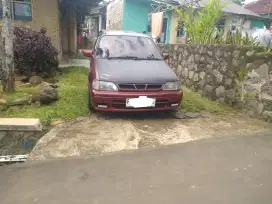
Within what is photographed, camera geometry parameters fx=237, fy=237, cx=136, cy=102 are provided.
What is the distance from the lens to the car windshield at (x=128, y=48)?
4.98 meters

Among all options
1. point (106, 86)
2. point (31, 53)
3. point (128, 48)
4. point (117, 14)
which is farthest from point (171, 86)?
point (117, 14)

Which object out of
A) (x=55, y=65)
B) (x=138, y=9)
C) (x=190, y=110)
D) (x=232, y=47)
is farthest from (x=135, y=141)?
(x=138, y=9)

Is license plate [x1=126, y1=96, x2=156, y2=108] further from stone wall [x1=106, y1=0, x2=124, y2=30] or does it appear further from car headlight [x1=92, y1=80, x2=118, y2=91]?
stone wall [x1=106, y1=0, x2=124, y2=30]

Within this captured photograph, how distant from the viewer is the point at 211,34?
268 inches

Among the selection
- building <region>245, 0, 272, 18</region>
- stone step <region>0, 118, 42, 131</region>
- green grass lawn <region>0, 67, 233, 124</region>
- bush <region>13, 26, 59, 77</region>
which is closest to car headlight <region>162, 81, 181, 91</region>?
green grass lawn <region>0, 67, 233, 124</region>

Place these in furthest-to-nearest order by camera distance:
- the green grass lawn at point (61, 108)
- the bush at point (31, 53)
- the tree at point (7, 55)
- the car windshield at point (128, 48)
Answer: the bush at point (31, 53)
the car windshield at point (128, 48)
the tree at point (7, 55)
the green grass lawn at point (61, 108)

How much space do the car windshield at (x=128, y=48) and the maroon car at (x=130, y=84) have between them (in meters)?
0.02

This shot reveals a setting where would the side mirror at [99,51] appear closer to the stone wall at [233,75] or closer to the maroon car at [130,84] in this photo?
the maroon car at [130,84]

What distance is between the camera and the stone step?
3.44m

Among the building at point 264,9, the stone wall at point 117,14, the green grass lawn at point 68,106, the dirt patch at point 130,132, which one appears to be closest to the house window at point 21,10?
the green grass lawn at point 68,106

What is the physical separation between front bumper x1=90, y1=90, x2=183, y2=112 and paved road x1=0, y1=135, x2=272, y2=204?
1077mm

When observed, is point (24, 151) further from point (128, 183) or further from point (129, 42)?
point (129, 42)

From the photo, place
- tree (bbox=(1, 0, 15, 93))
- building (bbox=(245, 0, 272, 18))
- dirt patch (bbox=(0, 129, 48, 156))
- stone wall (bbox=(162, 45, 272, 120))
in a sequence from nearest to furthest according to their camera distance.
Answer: dirt patch (bbox=(0, 129, 48, 156)) → stone wall (bbox=(162, 45, 272, 120)) → tree (bbox=(1, 0, 15, 93)) → building (bbox=(245, 0, 272, 18))

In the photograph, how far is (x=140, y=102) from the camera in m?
4.15
